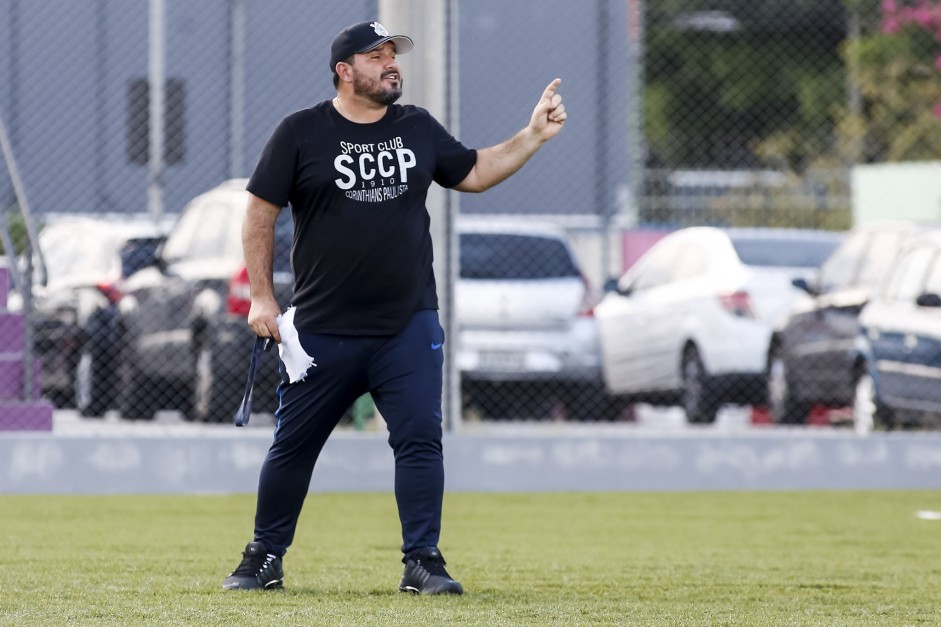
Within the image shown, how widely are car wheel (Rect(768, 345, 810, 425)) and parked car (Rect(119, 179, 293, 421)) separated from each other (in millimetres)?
3809

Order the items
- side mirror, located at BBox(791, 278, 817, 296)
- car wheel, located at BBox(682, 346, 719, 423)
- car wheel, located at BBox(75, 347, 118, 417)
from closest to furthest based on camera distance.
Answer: car wheel, located at BBox(75, 347, 118, 417) < side mirror, located at BBox(791, 278, 817, 296) < car wheel, located at BBox(682, 346, 719, 423)

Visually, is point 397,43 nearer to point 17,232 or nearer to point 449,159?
point 449,159

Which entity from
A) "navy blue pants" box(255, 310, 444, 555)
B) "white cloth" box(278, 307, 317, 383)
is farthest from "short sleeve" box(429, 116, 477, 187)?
"white cloth" box(278, 307, 317, 383)

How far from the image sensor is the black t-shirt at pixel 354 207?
604 cm

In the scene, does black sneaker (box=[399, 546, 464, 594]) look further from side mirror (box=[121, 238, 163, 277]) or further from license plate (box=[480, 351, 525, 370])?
side mirror (box=[121, 238, 163, 277])

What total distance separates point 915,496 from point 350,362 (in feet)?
18.9

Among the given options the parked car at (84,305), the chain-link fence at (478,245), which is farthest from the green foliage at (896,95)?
the parked car at (84,305)

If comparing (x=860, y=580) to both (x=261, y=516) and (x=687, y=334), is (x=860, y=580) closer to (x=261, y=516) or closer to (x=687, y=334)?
(x=261, y=516)

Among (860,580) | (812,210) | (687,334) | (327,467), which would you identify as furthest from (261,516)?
(812,210)

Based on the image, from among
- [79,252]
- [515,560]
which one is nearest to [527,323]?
[79,252]

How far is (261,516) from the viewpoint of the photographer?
6.23m

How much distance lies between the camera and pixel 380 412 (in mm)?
6117

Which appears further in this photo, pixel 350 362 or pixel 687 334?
pixel 687 334

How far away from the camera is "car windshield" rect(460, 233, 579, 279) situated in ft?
46.7
